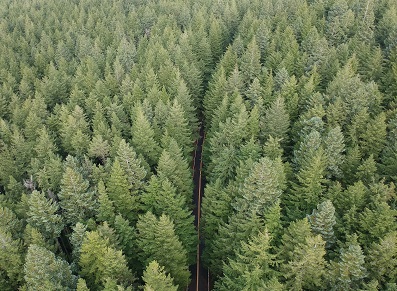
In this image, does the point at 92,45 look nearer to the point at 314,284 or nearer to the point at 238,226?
the point at 238,226

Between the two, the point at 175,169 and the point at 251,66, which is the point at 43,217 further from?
the point at 251,66

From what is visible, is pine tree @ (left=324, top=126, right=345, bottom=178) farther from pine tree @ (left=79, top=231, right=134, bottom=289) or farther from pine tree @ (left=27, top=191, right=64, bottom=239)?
pine tree @ (left=27, top=191, right=64, bottom=239)

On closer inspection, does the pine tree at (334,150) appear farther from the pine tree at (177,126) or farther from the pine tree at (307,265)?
the pine tree at (177,126)

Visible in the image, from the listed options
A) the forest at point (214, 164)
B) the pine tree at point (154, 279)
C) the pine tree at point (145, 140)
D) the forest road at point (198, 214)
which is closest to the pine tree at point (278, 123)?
the forest at point (214, 164)

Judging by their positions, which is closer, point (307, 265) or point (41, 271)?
point (307, 265)

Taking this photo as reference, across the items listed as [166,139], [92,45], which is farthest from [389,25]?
[92,45]

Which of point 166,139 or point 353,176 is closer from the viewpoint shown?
point 353,176

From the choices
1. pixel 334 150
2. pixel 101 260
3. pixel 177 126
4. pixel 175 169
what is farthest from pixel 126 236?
pixel 334 150
